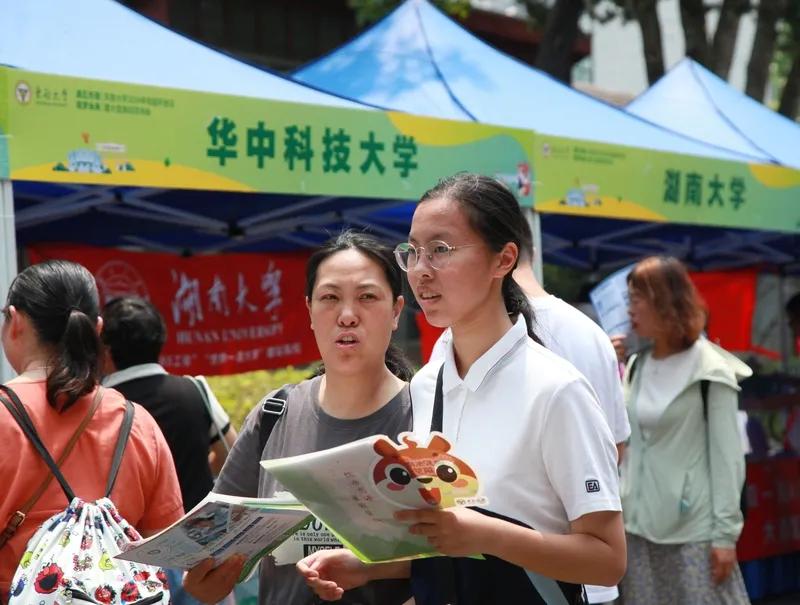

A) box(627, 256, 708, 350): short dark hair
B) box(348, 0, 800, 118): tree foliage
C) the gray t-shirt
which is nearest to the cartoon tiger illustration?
the gray t-shirt

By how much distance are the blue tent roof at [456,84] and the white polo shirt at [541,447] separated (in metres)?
3.84

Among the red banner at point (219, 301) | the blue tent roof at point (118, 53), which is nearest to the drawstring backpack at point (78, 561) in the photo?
the blue tent roof at point (118, 53)

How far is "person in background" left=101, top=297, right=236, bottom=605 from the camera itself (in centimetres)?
396

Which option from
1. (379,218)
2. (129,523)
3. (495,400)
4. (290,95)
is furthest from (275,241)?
(495,400)

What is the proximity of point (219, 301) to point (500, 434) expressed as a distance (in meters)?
4.59

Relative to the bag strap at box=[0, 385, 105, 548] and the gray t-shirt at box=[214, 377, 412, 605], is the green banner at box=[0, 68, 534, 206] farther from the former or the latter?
the gray t-shirt at box=[214, 377, 412, 605]

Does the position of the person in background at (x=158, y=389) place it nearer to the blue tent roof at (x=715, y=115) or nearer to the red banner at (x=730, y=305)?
→ the blue tent roof at (x=715, y=115)

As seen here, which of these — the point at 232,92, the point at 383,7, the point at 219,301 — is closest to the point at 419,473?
the point at 232,92

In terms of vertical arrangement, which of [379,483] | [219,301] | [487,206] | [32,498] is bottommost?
[219,301]

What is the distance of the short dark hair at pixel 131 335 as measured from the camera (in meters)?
3.99

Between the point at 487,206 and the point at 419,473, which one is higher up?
the point at 487,206

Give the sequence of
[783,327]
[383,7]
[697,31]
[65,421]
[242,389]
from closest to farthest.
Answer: [65,421] → [242,389] → [783,327] → [697,31] → [383,7]

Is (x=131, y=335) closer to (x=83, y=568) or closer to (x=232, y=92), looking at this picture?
(x=232, y=92)

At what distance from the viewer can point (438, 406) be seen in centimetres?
200
